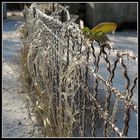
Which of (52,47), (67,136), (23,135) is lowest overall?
(23,135)

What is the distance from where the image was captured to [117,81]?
3.94 m

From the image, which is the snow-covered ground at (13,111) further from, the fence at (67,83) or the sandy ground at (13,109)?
the fence at (67,83)

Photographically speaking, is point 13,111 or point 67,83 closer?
point 67,83

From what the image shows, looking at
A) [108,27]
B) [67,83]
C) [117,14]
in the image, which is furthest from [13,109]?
[117,14]

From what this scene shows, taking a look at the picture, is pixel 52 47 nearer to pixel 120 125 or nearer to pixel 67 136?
pixel 67 136

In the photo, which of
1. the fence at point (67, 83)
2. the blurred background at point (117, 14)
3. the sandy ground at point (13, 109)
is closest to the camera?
the fence at point (67, 83)

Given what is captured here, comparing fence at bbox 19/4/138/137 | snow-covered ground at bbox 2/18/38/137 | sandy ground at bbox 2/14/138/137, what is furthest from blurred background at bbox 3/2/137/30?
fence at bbox 19/4/138/137

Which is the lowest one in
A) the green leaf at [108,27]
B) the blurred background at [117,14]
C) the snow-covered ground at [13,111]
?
the snow-covered ground at [13,111]

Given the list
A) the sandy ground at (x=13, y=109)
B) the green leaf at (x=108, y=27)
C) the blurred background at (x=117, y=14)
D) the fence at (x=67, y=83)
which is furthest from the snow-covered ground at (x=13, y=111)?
the blurred background at (x=117, y=14)

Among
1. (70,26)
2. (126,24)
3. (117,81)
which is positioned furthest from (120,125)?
(126,24)

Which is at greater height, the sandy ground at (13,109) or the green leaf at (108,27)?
the green leaf at (108,27)

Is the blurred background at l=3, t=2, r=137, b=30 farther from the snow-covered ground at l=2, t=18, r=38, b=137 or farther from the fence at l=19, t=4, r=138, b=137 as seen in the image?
the fence at l=19, t=4, r=138, b=137

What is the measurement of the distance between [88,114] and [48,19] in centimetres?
76

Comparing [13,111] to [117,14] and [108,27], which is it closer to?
[108,27]
